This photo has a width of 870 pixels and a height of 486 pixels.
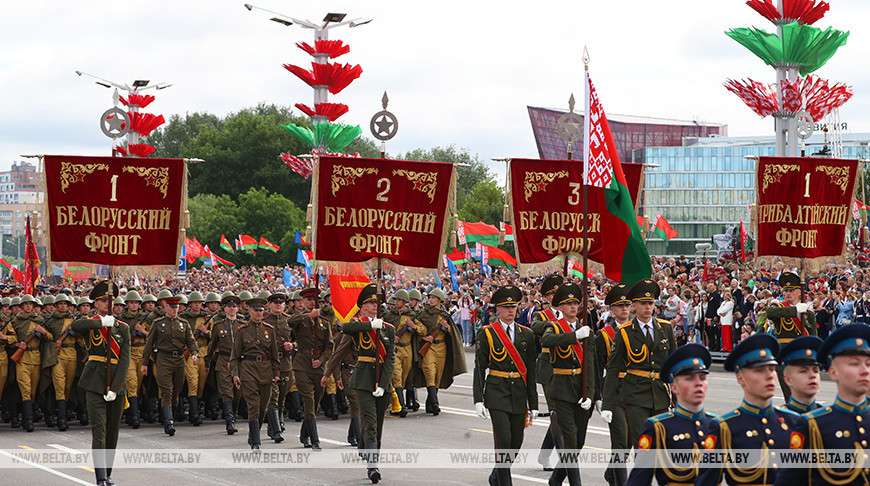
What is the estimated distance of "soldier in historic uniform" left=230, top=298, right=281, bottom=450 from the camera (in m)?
14.3

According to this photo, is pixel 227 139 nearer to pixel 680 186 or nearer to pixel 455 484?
pixel 680 186

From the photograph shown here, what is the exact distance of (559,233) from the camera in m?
14.1

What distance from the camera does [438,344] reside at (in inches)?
730

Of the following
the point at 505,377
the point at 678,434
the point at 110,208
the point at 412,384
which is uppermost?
the point at 110,208

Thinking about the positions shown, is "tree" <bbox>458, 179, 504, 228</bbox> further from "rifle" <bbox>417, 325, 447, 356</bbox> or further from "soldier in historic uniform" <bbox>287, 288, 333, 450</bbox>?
"soldier in historic uniform" <bbox>287, 288, 333, 450</bbox>

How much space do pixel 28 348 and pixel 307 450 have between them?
5.74 m

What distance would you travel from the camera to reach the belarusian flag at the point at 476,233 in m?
37.2

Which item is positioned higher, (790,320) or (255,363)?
(790,320)

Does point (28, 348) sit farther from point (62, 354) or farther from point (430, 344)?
point (430, 344)

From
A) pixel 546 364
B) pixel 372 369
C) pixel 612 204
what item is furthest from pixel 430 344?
pixel 612 204

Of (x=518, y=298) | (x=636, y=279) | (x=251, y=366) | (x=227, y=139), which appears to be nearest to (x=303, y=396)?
(x=251, y=366)

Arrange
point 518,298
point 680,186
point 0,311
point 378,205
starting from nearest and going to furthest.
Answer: point 518,298 < point 378,205 < point 0,311 < point 680,186

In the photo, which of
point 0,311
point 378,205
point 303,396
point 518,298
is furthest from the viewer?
point 0,311

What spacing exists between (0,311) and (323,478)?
824 cm
